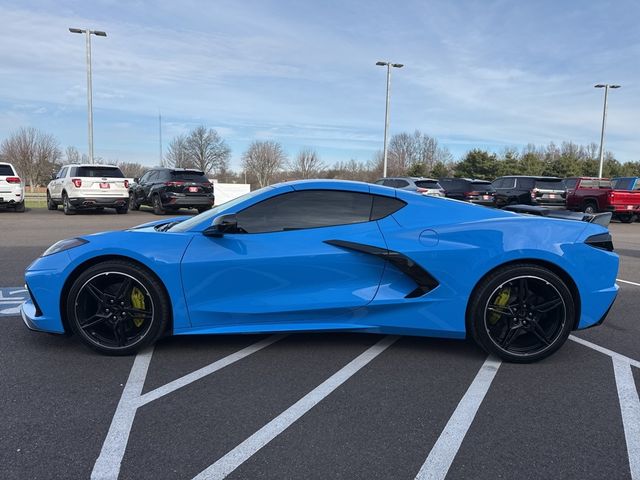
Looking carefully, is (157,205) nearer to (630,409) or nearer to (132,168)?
(630,409)

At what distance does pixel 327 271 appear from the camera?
3.67 meters

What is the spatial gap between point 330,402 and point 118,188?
15.7 meters

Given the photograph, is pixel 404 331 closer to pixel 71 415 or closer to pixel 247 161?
pixel 71 415

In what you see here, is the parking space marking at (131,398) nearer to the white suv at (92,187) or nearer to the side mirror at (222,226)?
the side mirror at (222,226)

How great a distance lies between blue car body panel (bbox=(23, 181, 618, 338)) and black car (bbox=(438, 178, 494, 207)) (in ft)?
58.4

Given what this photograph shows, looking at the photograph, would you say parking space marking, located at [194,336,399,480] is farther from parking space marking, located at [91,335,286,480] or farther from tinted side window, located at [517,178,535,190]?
tinted side window, located at [517,178,535,190]

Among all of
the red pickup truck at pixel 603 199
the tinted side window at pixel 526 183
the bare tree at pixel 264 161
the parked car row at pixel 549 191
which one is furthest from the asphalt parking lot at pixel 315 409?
the bare tree at pixel 264 161

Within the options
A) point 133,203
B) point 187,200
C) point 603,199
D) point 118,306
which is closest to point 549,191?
point 603,199

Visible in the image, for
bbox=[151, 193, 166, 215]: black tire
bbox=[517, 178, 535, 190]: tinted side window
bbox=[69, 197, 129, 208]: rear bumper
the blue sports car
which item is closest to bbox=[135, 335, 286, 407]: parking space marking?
the blue sports car

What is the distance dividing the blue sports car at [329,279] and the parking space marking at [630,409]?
41cm

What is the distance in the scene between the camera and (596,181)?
2005 cm

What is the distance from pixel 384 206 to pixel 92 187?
49.9 ft

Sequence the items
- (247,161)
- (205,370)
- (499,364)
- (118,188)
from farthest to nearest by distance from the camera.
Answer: (247,161) → (118,188) → (499,364) → (205,370)

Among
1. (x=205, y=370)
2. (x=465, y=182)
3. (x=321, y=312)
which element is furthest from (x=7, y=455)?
(x=465, y=182)
